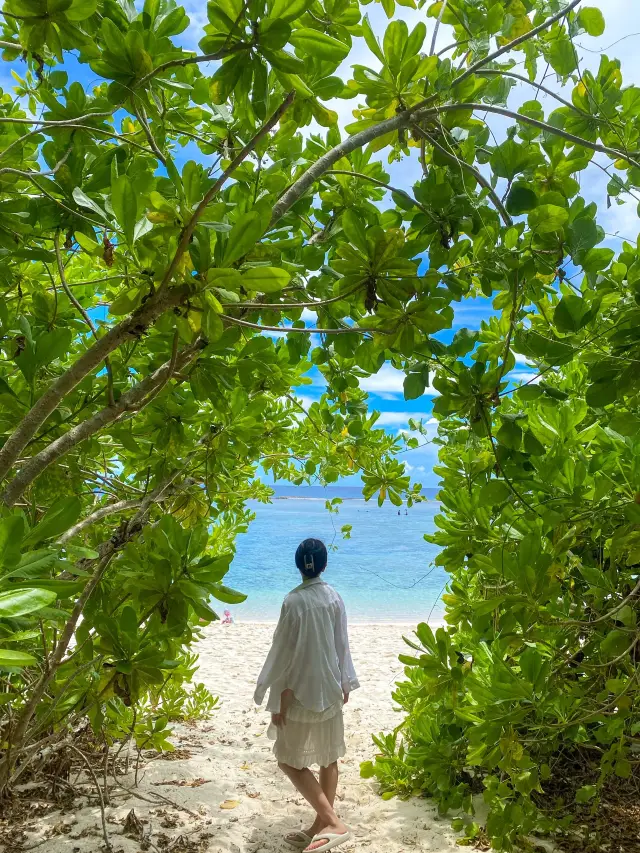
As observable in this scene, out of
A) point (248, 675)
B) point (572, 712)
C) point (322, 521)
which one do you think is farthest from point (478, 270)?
point (322, 521)

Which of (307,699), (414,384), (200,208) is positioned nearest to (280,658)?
(307,699)

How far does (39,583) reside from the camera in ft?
2.71

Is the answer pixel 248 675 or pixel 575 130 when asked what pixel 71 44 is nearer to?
pixel 575 130

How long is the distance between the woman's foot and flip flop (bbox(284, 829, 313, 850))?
0.06 meters

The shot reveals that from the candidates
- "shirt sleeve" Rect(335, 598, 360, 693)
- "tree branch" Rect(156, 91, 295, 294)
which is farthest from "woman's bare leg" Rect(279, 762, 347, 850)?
"tree branch" Rect(156, 91, 295, 294)

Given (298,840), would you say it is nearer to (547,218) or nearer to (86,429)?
(86,429)

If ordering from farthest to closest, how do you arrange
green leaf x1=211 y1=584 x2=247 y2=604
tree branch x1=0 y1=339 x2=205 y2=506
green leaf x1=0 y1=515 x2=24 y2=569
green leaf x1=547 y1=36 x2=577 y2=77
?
green leaf x1=547 y1=36 x2=577 y2=77 → green leaf x1=211 y1=584 x2=247 y2=604 → tree branch x1=0 y1=339 x2=205 y2=506 → green leaf x1=0 y1=515 x2=24 y2=569

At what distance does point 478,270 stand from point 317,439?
7.91ft

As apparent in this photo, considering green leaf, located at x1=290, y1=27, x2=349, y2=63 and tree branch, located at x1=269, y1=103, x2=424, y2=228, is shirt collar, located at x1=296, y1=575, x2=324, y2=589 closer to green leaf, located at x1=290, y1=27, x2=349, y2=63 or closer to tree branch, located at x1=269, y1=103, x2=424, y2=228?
Answer: tree branch, located at x1=269, y1=103, x2=424, y2=228

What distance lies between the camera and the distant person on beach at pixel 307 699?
9.05ft

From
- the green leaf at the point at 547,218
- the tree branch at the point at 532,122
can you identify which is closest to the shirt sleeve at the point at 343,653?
the green leaf at the point at 547,218

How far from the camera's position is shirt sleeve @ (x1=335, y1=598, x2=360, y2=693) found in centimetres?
306

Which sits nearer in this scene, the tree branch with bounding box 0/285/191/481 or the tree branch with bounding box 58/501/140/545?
the tree branch with bounding box 0/285/191/481

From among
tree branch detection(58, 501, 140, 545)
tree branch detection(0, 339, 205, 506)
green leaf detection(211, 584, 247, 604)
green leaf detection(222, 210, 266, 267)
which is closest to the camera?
green leaf detection(222, 210, 266, 267)
